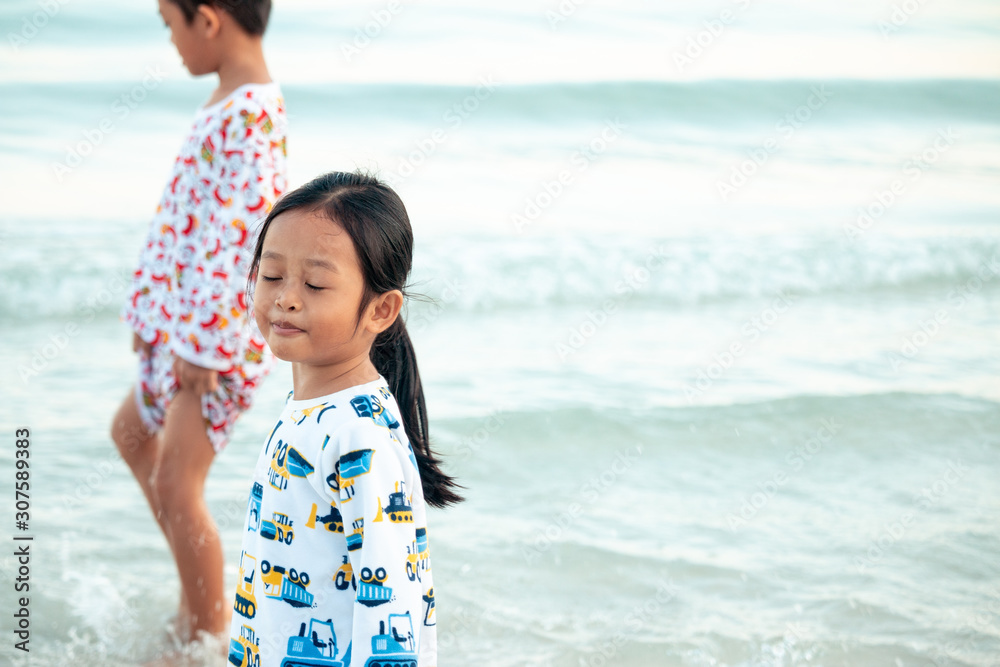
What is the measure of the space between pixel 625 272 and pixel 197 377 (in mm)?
5863

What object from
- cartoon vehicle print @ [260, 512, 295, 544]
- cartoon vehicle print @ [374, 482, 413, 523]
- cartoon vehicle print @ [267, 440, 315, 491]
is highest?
cartoon vehicle print @ [267, 440, 315, 491]

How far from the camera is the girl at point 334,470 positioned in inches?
64.3

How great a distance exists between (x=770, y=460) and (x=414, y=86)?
11177mm

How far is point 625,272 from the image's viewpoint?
27.1ft

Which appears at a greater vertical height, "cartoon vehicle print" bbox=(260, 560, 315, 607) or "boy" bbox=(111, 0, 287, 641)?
"boy" bbox=(111, 0, 287, 641)

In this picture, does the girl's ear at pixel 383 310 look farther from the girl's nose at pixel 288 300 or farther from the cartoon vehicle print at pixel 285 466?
the cartoon vehicle print at pixel 285 466

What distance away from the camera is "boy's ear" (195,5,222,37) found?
271 centimetres

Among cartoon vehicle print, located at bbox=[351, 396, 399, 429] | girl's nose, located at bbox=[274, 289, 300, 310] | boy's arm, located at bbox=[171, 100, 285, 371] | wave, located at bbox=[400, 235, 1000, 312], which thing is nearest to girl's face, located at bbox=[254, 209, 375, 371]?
girl's nose, located at bbox=[274, 289, 300, 310]

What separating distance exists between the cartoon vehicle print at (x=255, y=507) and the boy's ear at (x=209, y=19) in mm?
1434

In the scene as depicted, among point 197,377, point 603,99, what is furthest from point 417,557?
point 603,99

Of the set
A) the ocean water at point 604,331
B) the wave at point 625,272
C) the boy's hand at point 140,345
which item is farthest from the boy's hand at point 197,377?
the wave at point 625,272

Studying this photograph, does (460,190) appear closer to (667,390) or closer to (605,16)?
(667,390)

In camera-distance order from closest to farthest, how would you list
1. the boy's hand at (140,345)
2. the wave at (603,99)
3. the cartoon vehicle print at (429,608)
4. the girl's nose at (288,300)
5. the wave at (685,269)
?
the girl's nose at (288,300)
the cartoon vehicle print at (429,608)
the boy's hand at (140,345)
the wave at (685,269)
the wave at (603,99)

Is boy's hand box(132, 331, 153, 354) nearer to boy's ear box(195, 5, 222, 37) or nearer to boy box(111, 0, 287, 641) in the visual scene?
boy box(111, 0, 287, 641)
